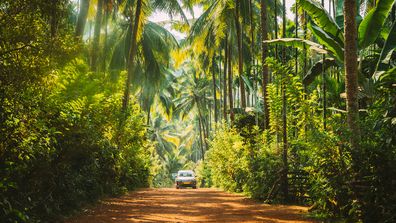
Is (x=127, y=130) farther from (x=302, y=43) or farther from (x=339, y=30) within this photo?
(x=339, y=30)

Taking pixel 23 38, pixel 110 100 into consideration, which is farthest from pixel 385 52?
pixel 23 38

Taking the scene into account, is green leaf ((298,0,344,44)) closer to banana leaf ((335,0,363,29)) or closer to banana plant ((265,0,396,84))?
banana plant ((265,0,396,84))

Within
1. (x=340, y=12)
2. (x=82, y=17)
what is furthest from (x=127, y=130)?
(x=340, y=12)

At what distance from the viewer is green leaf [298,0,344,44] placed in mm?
11355

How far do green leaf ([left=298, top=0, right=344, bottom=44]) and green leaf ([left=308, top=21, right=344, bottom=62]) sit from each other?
12.3 inches

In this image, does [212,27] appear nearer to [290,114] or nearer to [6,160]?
[290,114]

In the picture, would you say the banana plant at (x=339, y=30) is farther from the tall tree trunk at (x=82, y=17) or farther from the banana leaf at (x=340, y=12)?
the tall tree trunk at (x=82, y=17)

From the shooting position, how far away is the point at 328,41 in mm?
11727

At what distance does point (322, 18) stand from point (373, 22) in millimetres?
1455

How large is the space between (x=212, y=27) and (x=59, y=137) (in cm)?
1609

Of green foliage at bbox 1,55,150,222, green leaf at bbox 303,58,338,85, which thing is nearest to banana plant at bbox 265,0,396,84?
green leaf at bbox 303,58,338,85

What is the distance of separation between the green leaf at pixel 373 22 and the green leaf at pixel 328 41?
0.62 metres

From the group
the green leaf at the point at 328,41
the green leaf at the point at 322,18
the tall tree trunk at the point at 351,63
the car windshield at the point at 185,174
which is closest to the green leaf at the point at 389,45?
the green leaf at the point at 328,41

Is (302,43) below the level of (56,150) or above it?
above
